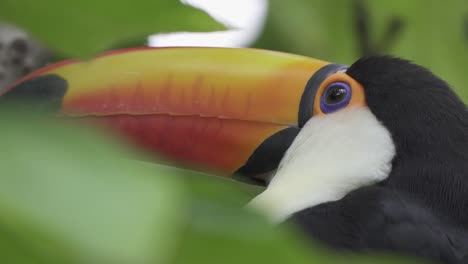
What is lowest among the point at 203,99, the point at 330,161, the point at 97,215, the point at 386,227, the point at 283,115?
the point at 97,215

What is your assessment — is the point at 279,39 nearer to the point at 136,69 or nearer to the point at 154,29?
the point at 136,69

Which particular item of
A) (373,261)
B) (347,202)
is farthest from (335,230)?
(373,261)

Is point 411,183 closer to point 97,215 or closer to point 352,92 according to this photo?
point 352,92

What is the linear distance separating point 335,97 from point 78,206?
90.9 inches

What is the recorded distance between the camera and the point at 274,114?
2.75 metres

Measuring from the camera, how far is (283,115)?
8.99 ft

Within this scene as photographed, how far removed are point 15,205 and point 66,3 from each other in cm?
31

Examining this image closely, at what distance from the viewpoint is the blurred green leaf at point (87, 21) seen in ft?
2.43

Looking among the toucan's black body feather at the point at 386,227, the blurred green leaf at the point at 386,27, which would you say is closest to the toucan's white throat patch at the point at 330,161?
the toucan's black body feather at the point at 386,227

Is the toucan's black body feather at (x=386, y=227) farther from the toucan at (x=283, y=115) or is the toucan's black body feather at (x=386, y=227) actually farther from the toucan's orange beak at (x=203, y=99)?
the toucan's orange beak at (x=203, y=99)

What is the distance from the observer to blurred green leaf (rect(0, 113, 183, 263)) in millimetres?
477

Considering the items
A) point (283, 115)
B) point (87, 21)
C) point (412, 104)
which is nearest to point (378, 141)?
point (412, 104)

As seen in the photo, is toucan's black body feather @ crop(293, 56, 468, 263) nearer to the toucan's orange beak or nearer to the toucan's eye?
the toucan's eye

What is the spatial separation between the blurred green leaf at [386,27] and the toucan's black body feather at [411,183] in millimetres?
265
